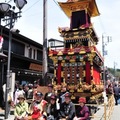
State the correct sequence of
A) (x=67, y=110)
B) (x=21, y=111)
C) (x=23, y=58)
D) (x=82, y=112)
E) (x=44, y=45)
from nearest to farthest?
1. (x=82, y=112)
2. (x=67, y=110)
3. (x=21, y=111)
4. (x=44, y=45)
5. (x=23, y=58)

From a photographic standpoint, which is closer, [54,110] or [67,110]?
[67,110]

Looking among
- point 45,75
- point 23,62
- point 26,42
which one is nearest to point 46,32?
point 45,75

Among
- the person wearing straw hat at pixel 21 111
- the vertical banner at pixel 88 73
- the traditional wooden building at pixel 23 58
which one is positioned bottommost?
the person wearing straw hat at pixel 21 111

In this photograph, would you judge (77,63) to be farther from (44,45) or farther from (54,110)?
(54,110)

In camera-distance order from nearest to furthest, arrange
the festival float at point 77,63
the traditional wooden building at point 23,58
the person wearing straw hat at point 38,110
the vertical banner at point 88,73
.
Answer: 1. the person wearing straw hat at point 38,110
2. the festival float at point 77,63
3. the vertical banner at point 88,73
4. the traditional wooden building at point 23,58

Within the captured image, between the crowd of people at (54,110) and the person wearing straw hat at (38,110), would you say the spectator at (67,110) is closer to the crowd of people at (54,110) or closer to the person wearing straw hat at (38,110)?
the crowd of people at (54,110)

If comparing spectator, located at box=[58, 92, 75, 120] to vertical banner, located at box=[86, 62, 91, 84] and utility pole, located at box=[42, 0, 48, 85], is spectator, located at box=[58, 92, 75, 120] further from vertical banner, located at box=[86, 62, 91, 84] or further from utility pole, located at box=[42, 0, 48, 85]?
vertical banner, located at box=[86, 62, 91, 84]

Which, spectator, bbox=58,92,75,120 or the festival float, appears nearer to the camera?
spectator, bbox=58,92,75,120

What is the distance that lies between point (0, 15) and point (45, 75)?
17.7 feet

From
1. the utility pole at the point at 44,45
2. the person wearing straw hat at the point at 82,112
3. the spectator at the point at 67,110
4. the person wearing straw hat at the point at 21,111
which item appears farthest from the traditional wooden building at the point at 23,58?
the person wearing straw hat at the point at 82,112

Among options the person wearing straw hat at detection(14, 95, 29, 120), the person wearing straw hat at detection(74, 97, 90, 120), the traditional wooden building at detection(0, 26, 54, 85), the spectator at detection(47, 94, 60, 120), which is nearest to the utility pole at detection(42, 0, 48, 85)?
the traditional wooden building at detection(0, 26, 54, 85)

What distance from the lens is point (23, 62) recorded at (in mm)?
23609

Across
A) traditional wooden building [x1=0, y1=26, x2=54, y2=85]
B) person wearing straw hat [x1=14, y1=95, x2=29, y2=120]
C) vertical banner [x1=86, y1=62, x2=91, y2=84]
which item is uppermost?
traditional wooden building [x1=0, y1=26, x2=54, y2=85]

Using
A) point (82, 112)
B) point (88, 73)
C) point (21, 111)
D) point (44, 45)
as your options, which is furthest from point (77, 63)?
point (82, 112)
